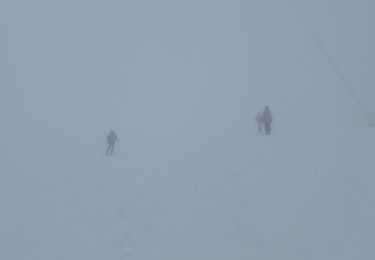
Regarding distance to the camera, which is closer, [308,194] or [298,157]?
[308,194]

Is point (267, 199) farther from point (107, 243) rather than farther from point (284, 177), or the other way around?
point (107, 243)

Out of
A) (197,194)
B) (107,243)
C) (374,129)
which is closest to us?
(107,243)

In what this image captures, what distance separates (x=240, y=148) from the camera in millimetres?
27688

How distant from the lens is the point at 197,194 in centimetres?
2397

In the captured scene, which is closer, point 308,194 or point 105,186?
point 308,194

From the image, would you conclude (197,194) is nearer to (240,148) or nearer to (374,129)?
(240,148)

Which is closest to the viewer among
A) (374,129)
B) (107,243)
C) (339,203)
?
(339,203)

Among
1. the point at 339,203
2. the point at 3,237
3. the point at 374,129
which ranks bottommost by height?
the point at 3,237

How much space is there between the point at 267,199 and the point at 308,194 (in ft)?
5.58

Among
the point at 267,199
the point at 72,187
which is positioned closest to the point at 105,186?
the point at 72,187

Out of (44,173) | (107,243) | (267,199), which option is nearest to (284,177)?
(267,199)

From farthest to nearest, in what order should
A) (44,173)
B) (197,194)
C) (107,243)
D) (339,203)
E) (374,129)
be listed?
(44,173) < (374,129) < (197,194) < (107,243) < (339,203)

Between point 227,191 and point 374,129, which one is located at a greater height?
point 374,129

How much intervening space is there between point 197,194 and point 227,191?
140 cm
